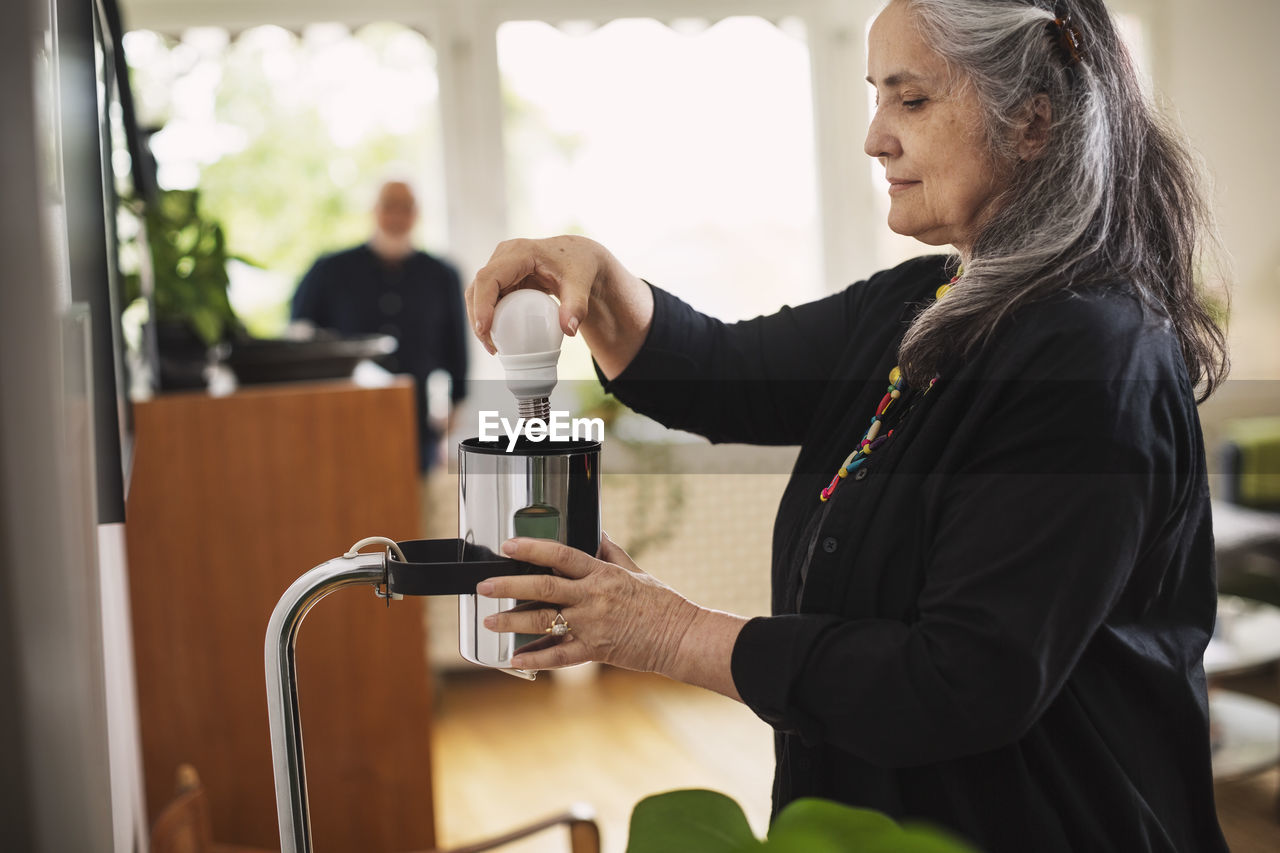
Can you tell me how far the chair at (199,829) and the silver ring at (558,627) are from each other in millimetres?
521

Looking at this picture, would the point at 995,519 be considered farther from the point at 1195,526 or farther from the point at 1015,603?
the point at 1195,526

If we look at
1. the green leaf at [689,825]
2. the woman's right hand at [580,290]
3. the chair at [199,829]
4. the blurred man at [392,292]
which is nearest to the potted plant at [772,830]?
the green leaf at [689,825]

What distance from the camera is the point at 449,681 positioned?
2715 mm

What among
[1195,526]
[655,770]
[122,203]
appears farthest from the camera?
[655,770]

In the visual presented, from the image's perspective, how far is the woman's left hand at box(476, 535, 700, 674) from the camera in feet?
1.80

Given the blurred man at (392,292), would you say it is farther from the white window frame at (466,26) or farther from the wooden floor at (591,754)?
the wooden floor at (591,754)

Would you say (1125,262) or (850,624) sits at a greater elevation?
(1125,262)

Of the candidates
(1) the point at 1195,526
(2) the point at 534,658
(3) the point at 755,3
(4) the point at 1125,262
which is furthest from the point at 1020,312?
(3) the point at 755,3

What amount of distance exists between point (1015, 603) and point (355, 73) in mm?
2784

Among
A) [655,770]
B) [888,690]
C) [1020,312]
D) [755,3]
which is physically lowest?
[655,770]

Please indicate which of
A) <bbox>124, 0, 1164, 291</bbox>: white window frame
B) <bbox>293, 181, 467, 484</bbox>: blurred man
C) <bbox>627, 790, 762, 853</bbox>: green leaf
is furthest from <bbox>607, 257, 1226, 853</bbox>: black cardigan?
<bbox>293, 181, 467, 484</bbox>: blurred man

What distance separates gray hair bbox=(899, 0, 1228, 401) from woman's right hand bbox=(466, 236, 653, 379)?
0.21 m

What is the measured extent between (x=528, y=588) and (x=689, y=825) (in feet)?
0.59

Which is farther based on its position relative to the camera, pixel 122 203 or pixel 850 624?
pixel 122 203
